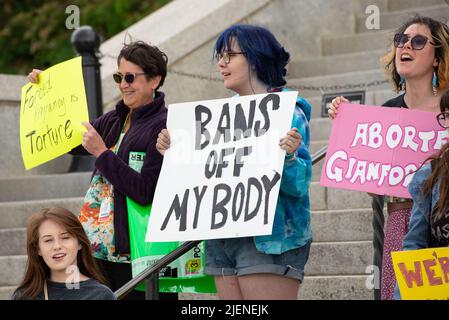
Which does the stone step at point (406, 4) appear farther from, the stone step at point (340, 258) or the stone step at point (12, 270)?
the stone step at point (12, 270)

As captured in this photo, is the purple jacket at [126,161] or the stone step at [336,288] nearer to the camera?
the purple jacket at [126,161]

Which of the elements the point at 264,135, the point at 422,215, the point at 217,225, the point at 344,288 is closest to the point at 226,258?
the point at 217,225

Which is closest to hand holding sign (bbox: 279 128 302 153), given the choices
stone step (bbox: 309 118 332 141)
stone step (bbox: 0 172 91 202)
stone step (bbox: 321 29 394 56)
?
stone step (bbox: 309 118 332 141)

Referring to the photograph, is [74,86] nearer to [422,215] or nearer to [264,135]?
[264,135]

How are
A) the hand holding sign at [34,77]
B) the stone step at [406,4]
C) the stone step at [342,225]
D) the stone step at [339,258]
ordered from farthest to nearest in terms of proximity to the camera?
1. the stone step at [406,4]
2. the stone step at [342,225]
3. the stone step at [339,258]
4. the hand holding sign at [34,77]

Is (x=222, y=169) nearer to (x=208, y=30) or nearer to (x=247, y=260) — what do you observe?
(x=247, y=260)

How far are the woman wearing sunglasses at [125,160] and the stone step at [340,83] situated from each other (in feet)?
13.2

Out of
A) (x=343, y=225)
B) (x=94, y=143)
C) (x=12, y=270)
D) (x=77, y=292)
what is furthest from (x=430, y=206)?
(x=12, y=270)

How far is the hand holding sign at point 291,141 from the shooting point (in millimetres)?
5387

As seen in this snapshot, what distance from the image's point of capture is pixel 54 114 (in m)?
6.23

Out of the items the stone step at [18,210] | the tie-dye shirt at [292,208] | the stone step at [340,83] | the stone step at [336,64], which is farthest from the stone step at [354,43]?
the tie-dye shirt at [292,208]

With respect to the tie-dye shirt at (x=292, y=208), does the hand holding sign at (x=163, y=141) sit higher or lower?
higher
